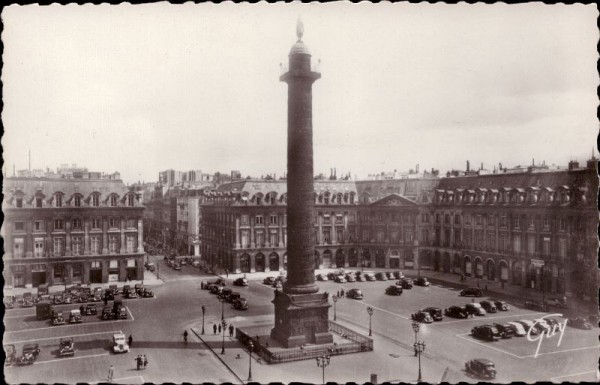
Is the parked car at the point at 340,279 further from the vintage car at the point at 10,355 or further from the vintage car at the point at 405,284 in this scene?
the vintage car at the point at 10,355

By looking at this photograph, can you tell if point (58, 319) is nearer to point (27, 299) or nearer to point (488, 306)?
point (27, 299)

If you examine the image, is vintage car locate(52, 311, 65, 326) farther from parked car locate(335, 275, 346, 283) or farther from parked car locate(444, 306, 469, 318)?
parked car locate(444, 306, 469, 318)

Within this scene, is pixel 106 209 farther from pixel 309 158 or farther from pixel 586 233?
pixel 586 233

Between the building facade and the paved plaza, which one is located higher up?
the building facade

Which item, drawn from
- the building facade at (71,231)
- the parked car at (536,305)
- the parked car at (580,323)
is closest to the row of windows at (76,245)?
the building facade at (71,231)

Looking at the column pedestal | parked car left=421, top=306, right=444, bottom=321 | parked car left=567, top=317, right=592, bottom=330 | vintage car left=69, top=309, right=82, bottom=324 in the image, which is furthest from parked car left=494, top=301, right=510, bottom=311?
vintage car left=69, top=309, right=82, bottom=324

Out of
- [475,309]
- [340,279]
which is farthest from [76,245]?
[475,309]

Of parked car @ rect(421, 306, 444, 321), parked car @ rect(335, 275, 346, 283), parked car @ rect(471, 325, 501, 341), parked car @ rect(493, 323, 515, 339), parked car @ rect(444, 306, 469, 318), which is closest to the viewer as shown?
parked car @ rect(471, 325, 501, 341)
